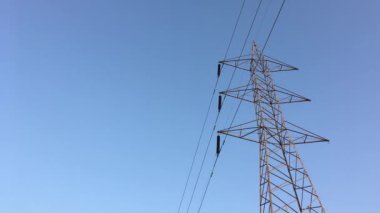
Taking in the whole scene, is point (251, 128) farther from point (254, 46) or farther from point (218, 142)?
point (254, 46)

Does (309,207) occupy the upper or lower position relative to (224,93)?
lower

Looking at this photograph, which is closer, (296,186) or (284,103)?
(296,186)

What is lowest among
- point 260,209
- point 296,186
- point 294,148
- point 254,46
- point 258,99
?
point 260,209

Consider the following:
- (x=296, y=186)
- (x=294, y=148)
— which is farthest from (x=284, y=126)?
(x=296, y=186)

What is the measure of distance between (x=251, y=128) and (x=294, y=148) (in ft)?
7.93

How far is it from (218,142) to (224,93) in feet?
9.99

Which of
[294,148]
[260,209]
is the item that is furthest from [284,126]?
[260,209]

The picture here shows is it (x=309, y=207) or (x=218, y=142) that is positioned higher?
(x=218, y=142)

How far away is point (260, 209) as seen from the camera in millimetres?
18094

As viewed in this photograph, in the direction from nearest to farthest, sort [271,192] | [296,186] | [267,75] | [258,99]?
[271,192]
[296,186]
[258,99]
[267,75]

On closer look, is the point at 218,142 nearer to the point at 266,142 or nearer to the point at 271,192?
the point at 266,142

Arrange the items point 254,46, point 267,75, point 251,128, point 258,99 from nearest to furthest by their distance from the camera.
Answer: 1. point 251,128
2. point 258,99
3. point 267,75
4. point 254,46

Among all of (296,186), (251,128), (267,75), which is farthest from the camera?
(267,75)

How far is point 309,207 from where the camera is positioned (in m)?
18.6
